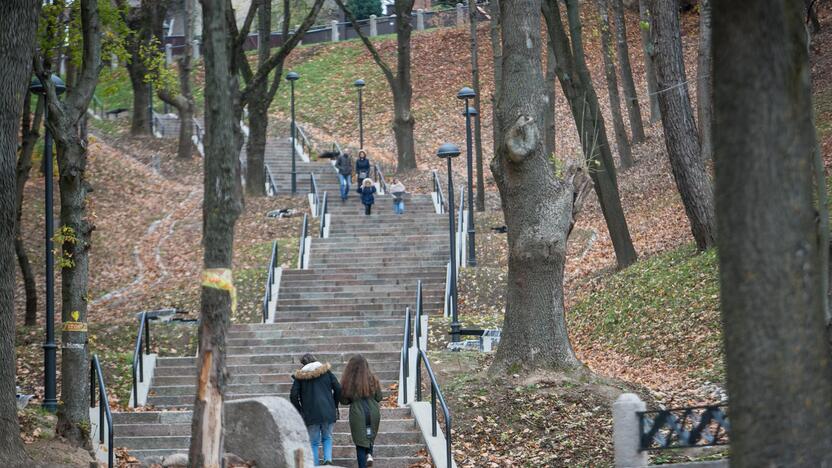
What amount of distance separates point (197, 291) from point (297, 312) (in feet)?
9.22

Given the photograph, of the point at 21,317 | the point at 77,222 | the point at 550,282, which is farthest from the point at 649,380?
the point at 21,317

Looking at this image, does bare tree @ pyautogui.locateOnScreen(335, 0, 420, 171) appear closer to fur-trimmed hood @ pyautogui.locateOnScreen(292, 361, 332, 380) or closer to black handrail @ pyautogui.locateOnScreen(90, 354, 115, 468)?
black handrail @ pyautogui.locateOnScreen(90, 354, 115, 468)

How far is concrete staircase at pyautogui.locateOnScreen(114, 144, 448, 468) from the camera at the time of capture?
13.3 meters

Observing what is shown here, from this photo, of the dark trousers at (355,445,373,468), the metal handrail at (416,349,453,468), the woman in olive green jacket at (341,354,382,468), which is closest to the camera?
the metal handrail at (416,349,453,468)

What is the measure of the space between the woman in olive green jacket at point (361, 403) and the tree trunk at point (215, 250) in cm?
318

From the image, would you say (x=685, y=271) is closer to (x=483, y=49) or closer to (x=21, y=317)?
(x=21, y=317)

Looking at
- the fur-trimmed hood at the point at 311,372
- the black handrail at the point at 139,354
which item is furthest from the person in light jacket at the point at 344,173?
the fur-trimmed hood at the point at 311,372

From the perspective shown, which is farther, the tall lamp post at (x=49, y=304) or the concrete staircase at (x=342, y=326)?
the concrete staircase at (x=342, y=326)

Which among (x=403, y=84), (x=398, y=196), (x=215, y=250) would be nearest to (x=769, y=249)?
(x=215, y=250)

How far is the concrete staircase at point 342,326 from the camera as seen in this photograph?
43.5 feet

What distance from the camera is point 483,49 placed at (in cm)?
4478

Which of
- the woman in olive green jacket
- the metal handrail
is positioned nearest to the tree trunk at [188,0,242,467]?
the woman in olive green jacket

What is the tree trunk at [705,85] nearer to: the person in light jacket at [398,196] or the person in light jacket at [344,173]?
the person in light jacket at [398,196]

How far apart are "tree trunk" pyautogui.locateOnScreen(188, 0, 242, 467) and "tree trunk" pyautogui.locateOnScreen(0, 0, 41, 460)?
2.87m
